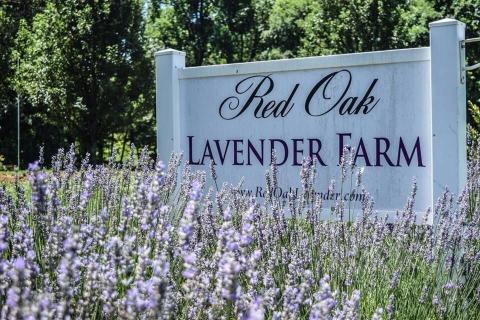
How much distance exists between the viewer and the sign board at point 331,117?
4566 mm

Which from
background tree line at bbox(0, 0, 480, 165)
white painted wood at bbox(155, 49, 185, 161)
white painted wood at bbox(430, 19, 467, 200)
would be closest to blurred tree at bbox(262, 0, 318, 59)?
background tree line at bbox(0, 0, 480, 165)

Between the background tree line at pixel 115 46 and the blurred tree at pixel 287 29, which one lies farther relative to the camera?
the blurred tree at pixel 287 29

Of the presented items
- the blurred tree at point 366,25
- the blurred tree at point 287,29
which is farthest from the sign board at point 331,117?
the blurred tree at point 287,29

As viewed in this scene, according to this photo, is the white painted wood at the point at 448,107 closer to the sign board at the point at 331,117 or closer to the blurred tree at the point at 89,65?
the sign board at the point at 331,117

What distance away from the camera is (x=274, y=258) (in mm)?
3219

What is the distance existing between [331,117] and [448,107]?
0.91 m

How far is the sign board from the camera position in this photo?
4.57 meters

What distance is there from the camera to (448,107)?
4.52 meters

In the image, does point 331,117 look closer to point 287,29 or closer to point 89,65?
point 89,65

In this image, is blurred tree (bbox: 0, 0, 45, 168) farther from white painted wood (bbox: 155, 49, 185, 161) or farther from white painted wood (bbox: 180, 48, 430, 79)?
white painted wood (bbox: 180, 48, 430, 79)

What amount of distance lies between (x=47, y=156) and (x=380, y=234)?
22.4 metres

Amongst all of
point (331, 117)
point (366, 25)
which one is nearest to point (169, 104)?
point (331, 117)

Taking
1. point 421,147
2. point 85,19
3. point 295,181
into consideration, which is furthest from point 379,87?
point 85,19

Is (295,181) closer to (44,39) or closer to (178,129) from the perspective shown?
(178,129)
